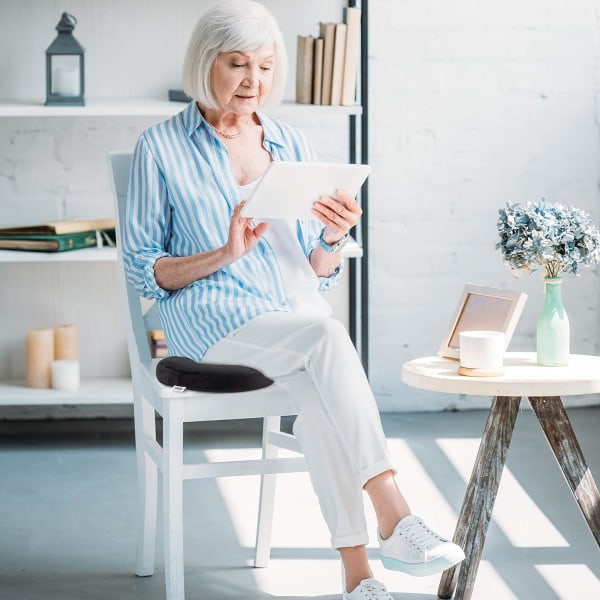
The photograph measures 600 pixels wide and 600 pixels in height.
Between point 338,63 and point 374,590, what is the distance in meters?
1.75

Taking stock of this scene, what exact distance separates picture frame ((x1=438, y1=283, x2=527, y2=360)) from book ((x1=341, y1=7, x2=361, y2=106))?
1.18m

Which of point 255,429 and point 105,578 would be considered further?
point 255,429

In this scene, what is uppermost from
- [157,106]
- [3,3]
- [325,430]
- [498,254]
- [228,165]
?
[3,3]

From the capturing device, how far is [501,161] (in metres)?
3.61

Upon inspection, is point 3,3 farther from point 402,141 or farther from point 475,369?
point 475,369

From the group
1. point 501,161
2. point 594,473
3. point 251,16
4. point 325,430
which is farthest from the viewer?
point 501,161

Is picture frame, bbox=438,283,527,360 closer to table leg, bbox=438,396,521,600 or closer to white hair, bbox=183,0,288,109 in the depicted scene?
table leg, bbox=438,396,521,600

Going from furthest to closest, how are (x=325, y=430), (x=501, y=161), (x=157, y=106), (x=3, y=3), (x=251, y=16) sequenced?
1. (x=501, y=161)
2. (x=3, y=3)
3. (x=157, y=106)
4. (x=251, y=16)
5. (x=325, y=430)

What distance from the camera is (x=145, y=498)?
226 cm

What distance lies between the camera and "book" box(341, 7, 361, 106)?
10.3ft

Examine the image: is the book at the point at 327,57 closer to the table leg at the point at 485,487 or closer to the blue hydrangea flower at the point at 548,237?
the blue hydrangea flower at the point at 548,237

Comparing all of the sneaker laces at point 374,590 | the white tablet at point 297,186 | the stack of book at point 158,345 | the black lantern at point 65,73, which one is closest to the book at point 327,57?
the black lantern at point 65,73

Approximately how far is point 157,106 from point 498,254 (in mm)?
1221

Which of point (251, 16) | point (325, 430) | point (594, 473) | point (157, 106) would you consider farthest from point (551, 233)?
point (157, 106)
